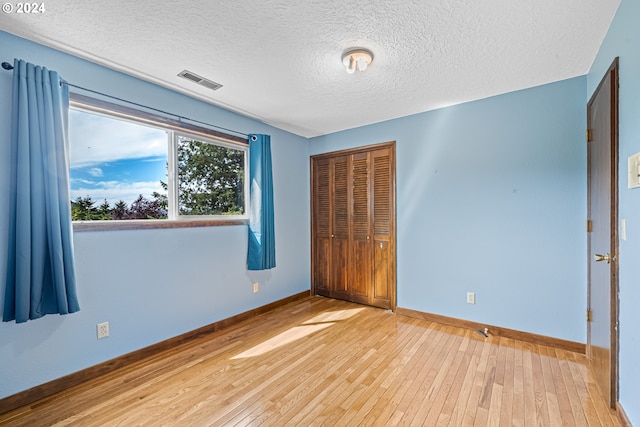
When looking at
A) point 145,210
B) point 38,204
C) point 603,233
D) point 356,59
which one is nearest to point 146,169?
point 145,210

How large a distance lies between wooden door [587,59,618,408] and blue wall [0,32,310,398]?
10.2 ft

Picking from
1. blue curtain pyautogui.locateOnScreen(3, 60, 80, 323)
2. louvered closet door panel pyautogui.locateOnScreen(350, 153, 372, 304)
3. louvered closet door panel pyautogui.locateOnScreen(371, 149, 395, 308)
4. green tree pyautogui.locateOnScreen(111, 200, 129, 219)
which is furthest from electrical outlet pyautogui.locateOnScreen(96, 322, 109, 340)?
louvered closet door panel pyautogui.locateOnScreen(371, 149, 395, 308)

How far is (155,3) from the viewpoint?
1.56m

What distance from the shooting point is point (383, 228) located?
11.8ft

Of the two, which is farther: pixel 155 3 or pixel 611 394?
pixel 611 394

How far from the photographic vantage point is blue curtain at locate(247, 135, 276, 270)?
10.8ft

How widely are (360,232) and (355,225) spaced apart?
12 centimetres

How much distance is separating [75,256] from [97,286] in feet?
0.91

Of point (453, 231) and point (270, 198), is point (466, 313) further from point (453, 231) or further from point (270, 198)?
point (270, 198)

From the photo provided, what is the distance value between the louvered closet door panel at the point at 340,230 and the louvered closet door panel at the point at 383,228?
421 millimetres

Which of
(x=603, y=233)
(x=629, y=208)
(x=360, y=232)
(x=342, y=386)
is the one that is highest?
(x=629, y=208)

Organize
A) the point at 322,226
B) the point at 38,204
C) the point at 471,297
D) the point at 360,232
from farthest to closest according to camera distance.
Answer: the point at 322,226 < the point at 360,232 < the point at 471,297 < the point at 38,204

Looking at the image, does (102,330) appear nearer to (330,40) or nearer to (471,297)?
(330,40)

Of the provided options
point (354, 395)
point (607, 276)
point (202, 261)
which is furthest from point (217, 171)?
point (607, 276)
